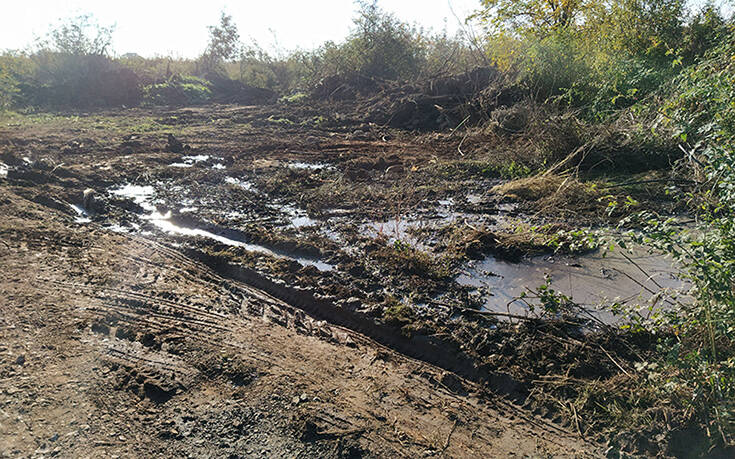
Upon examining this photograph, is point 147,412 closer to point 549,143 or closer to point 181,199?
point 181,199

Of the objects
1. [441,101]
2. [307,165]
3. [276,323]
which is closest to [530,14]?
[441,101]

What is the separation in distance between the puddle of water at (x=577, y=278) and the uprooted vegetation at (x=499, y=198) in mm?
84

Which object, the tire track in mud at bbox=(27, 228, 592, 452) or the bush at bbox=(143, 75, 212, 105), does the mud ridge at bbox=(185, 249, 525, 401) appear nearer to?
the tire track in mud at bbox=(27, 228, 592, 452)

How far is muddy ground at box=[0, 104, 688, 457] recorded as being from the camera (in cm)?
291

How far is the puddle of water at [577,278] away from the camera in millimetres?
4480

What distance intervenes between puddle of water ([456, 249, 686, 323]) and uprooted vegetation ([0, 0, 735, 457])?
0.27 ft

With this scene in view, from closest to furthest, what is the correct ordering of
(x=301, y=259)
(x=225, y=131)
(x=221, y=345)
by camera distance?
(x=221, y=345), (x=301, y=259), (x=225, y=131)

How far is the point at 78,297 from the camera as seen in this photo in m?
4.43

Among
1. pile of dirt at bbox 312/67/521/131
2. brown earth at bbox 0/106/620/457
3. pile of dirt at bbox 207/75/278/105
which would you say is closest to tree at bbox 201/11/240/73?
pile of dirt at bbox 207/75/278/105

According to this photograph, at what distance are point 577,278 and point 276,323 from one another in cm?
313

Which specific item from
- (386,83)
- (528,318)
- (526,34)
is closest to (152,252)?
(528,318)

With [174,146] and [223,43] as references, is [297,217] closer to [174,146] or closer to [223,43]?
[174,146]

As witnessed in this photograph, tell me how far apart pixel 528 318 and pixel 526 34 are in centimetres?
1090

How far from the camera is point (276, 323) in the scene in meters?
4.27
